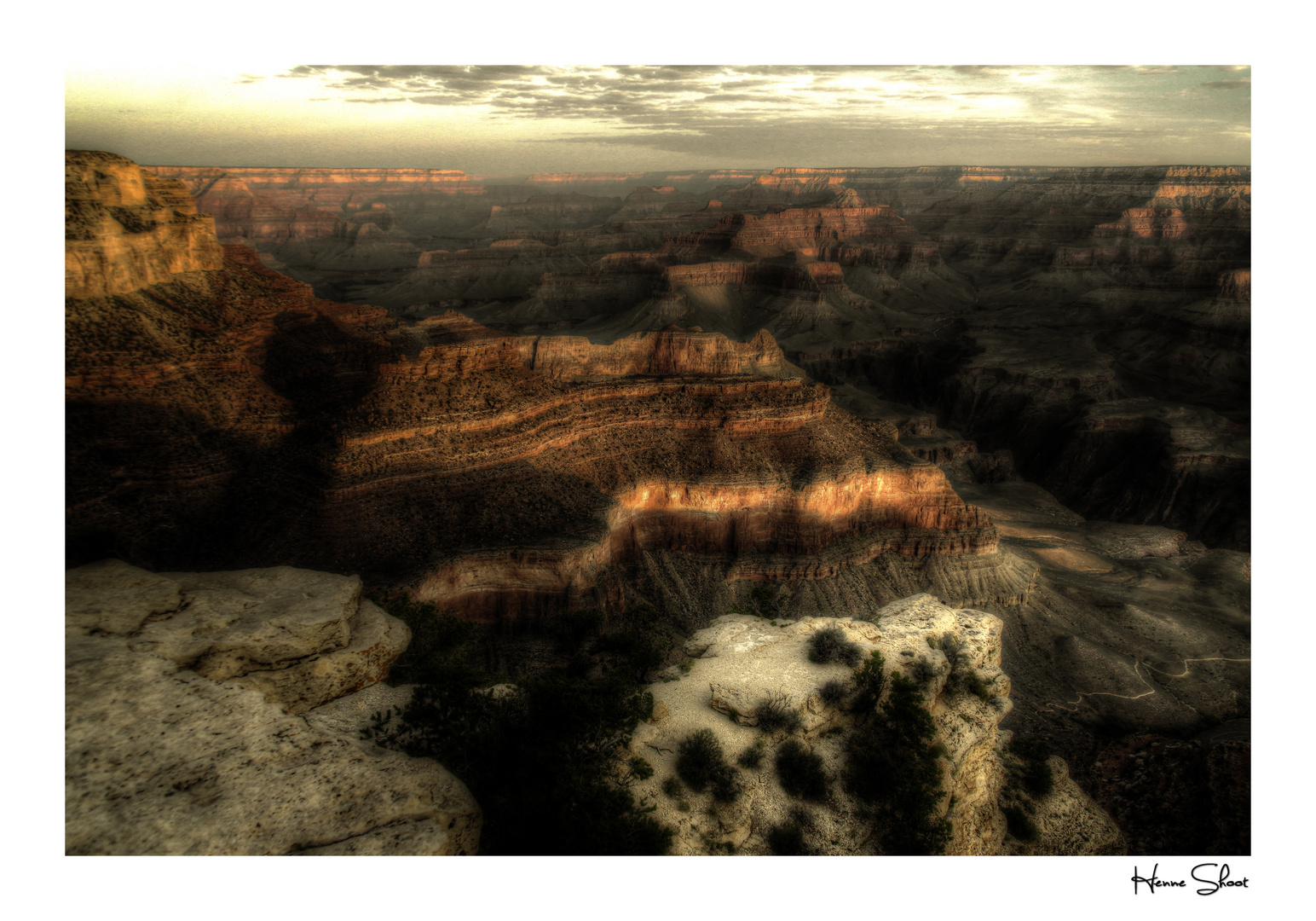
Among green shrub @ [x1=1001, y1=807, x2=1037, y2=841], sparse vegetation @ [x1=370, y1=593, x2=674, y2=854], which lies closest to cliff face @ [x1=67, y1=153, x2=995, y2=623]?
sparse vegetation @ [x1=370, y1=593, x2=674, y2=854]

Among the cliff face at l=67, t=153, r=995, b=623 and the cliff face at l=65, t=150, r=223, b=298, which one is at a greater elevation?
the cliff face at l=65, t=150, r=223, b=298

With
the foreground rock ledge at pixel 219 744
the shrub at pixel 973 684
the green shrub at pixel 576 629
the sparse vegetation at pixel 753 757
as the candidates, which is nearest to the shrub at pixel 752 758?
the sparse vegetation at pixel 753 757

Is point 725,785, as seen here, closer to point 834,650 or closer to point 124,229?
point 834,650

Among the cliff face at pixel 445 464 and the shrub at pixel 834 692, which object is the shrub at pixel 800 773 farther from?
the cliff face at pixel 445 464

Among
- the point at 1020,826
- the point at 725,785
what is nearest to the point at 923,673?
the point at 725,785

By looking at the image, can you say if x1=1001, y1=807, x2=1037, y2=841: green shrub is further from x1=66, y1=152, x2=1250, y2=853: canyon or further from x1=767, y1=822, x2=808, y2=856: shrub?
x1=767, y1=822, x2=808, y2=856: shrub

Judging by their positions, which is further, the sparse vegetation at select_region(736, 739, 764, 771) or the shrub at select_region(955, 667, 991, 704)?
the shrub at select_region(955, 667, 991, 704)
